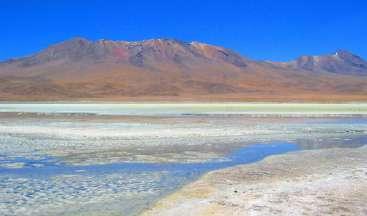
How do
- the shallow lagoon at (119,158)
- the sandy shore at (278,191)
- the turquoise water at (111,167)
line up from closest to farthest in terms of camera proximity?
the sandy shore at (278,191) → the shallow lagoon at (119,158) → the turquoise water at (111,167)

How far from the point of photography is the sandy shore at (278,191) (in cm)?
992

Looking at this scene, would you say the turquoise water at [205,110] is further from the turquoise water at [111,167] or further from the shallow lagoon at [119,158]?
the turquoise water at [111,167]

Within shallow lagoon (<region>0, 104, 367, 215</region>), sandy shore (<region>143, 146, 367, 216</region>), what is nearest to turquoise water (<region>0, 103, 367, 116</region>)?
shallow lagoon (<region>0, 104, 367, 215</region>)

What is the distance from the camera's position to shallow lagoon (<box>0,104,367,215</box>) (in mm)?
11105

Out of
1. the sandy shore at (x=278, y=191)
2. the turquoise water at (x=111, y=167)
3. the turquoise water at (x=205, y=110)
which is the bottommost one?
the sandy shore at (x=278, y=191)

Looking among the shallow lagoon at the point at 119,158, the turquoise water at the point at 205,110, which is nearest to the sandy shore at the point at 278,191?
the shallow lagoon at the point at 119,158

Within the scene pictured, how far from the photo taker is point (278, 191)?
1141 cm

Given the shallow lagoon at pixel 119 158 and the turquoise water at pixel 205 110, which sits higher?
the turquoise water at pixel 205 110

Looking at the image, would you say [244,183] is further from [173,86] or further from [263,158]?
[173,86]

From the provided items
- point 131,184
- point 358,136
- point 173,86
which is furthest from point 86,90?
point 131,184

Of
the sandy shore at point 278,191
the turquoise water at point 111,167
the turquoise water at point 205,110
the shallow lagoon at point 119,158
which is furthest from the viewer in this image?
the turquoise water at point 205,110

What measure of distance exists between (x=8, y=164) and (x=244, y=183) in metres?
6.56

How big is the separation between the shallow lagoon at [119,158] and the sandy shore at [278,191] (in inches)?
26.7

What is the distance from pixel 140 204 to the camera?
10.7m
